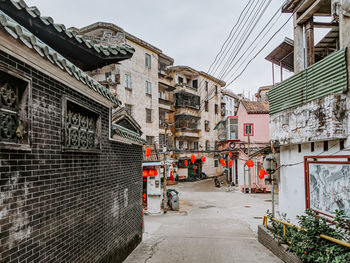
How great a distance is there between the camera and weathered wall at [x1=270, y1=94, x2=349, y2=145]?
229 inches

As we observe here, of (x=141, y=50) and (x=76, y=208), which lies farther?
(x=141, y=50)

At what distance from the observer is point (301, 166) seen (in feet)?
24.7

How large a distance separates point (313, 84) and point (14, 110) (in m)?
7.05

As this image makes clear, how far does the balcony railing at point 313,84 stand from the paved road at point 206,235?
16.2 ft

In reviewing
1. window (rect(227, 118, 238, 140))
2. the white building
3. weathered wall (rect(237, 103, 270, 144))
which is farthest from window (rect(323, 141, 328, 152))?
window (rect(227, 118, 238, 140))

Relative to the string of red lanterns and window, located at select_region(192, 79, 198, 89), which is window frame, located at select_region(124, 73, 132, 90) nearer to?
the string of red lanterns

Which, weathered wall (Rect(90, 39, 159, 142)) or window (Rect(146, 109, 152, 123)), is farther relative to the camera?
window (Rect(146, 109, 152, 123))

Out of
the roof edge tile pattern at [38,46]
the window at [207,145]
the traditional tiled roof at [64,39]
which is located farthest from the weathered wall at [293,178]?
the window at [207,145]

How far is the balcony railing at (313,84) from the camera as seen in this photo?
5.86 metres

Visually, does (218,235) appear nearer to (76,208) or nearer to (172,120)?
(76,208)

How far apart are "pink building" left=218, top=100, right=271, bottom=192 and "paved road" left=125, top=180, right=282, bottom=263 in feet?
19.3

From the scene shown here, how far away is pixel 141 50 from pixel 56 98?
79.8 ft

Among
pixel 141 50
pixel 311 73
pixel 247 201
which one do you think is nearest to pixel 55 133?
pixel 311 73

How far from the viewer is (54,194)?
3.95 m
